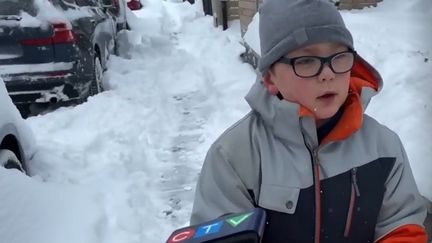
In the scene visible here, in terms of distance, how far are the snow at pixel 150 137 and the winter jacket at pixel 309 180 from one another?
1.84 m

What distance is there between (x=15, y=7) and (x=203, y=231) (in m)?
6.42

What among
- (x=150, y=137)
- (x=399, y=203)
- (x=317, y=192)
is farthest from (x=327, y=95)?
(x=150, y=137)

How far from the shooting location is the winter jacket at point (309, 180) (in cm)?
184

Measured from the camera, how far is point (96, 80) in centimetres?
796

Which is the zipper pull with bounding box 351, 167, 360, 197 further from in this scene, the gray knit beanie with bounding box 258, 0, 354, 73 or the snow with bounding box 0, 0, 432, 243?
the snow with bounding box 0, 0, 432, 243

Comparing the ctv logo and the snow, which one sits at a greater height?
the ctv logo

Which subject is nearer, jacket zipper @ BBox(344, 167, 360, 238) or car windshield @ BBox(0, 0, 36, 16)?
jacket zipper @ BBox(344, 167, 360, 238)

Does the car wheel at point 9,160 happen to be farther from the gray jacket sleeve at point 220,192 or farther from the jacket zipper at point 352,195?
the jacket zipper at point 352,195

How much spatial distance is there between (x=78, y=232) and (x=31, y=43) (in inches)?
135

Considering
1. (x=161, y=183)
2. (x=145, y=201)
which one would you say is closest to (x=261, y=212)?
(x=145, y=201)

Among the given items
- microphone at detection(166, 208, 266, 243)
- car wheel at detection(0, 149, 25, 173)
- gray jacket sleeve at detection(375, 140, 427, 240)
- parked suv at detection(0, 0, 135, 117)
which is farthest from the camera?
parked suv at detection(0, 0, 135, 117)

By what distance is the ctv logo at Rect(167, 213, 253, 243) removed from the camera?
40.1 inches

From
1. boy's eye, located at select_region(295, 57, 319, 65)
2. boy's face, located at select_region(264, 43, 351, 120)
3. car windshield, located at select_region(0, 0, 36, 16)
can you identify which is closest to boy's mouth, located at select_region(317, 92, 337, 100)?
boy's face, located at select_region(264, 43, 351, 120)

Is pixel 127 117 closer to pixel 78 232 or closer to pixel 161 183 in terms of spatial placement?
pixel 161 183
